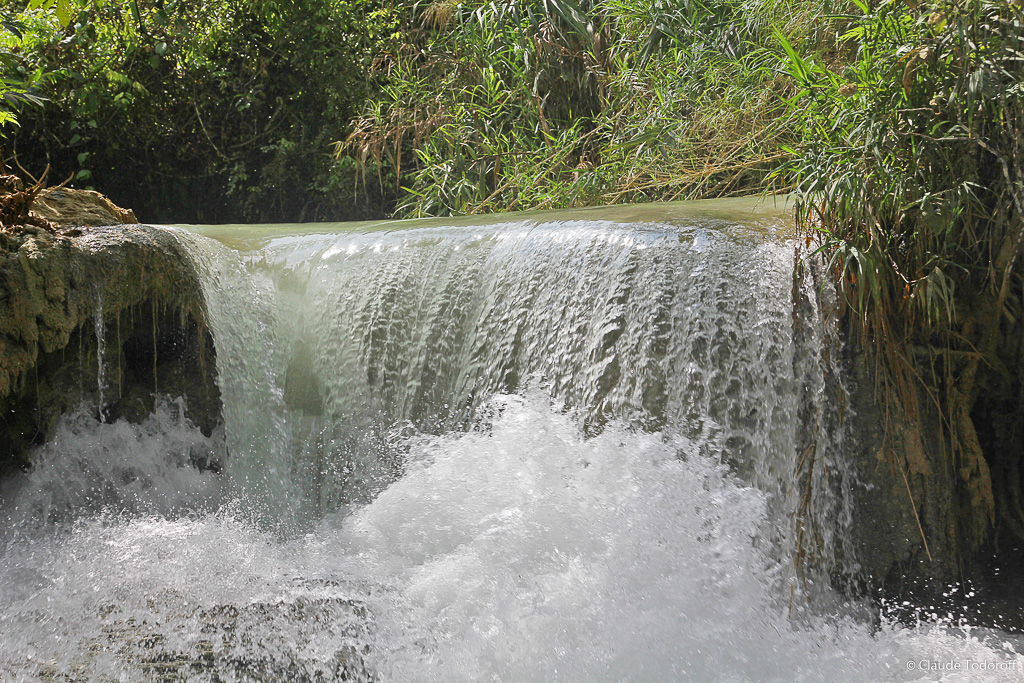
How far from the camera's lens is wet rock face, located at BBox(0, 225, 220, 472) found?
309cm

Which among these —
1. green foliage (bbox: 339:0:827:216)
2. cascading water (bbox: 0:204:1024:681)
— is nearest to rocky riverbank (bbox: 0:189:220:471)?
cascading water (bbox: 0:204:1024:681)

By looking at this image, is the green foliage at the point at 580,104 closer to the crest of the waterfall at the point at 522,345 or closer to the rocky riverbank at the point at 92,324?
the crest of the waterfall at the point at 522,345

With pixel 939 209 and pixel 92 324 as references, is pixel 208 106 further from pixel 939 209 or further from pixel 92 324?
pixel 939 209

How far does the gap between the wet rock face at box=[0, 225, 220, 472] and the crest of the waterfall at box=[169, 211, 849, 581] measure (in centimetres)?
16

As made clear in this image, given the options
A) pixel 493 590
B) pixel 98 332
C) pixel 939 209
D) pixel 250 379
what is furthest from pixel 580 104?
pixel 493 590

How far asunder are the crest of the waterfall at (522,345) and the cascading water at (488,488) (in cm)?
1

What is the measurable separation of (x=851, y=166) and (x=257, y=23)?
6.63 metres

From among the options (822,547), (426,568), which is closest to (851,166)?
(822,547)

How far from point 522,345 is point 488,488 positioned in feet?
2.09

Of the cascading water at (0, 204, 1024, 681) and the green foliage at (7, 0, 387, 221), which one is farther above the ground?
the green foliage at (7, 0, 387, 221)

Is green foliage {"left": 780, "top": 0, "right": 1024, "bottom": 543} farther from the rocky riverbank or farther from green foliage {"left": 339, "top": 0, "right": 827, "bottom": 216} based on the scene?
the rocky riverbank

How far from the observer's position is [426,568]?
2.89 meters

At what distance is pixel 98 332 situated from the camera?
132 inches

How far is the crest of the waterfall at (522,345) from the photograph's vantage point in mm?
2895
